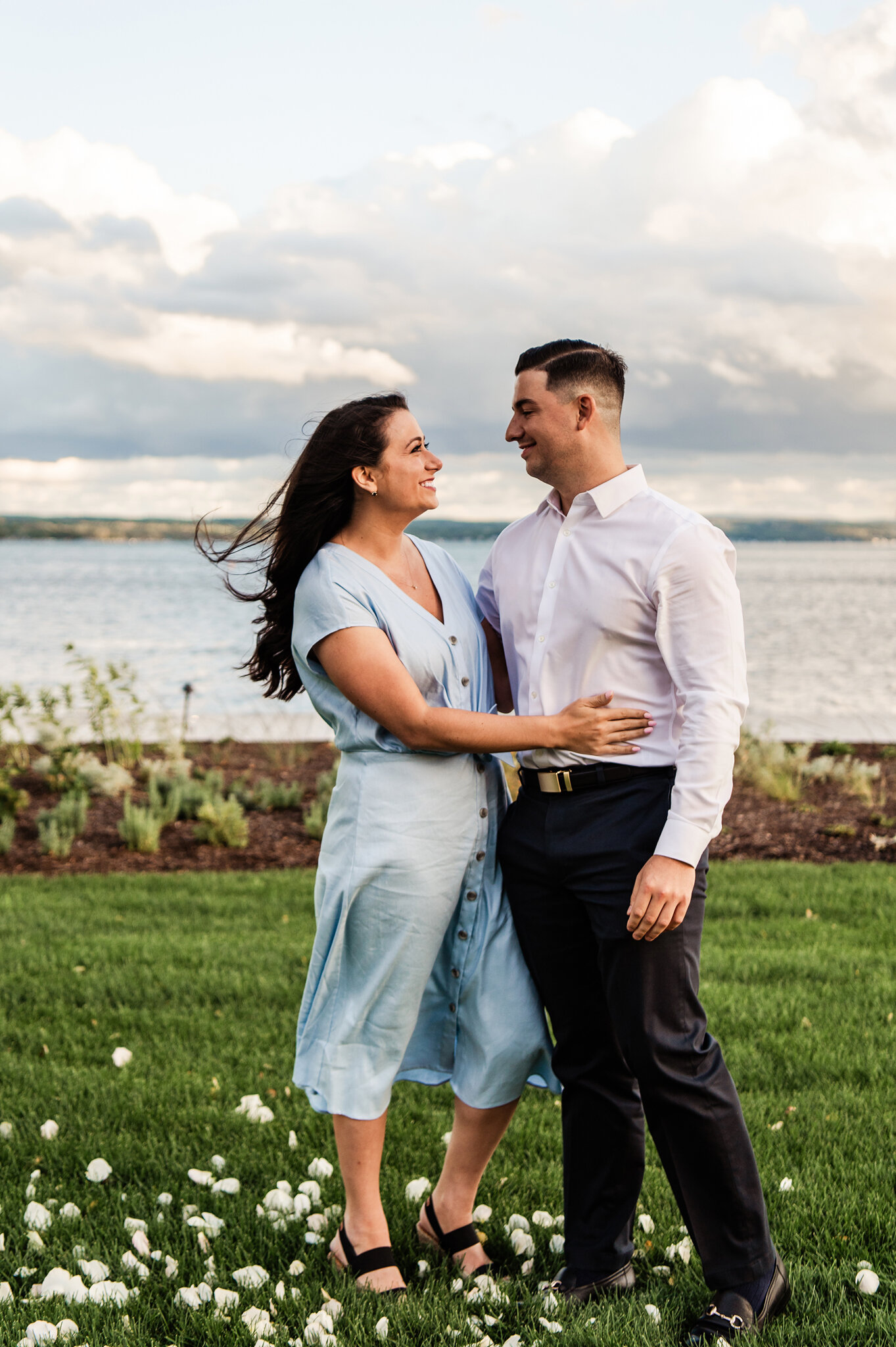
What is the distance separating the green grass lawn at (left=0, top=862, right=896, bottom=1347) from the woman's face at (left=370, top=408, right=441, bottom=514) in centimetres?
209

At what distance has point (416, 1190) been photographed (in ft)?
11.3

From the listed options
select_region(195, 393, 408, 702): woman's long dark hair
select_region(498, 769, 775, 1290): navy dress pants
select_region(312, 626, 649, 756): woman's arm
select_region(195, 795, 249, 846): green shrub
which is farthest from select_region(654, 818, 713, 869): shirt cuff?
select_region(195, 795, 249, 846): green shrub

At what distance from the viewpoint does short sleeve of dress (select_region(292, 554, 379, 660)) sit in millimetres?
2846

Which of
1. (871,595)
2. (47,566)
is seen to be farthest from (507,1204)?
(47,566)

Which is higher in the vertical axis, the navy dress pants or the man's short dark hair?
the man's short dark hair

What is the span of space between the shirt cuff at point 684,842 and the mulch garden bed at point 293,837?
533cm

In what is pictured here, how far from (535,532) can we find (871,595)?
158 ft

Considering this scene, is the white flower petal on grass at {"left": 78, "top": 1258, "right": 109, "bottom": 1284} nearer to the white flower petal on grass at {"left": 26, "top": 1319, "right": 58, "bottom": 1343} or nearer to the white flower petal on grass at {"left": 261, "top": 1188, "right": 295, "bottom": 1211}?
the white flower petal on grass at {"left": 26, "top": 1319, "right": 58, "bottom": 1343}

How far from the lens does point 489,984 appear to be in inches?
121

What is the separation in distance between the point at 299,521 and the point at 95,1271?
210cm

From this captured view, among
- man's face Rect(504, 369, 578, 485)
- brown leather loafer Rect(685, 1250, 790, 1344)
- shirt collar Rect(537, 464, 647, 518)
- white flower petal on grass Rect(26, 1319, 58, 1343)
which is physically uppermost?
man's face Rect(504, 369, 578, 485)

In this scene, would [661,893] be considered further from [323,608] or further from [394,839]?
[323,608]

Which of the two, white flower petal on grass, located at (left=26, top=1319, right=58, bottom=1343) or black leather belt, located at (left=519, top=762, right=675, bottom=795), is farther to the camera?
black leather belt, located at (left=519, top=762, right=675, bottom=795)

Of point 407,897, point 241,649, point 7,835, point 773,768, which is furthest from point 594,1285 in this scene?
point 241,649
